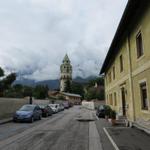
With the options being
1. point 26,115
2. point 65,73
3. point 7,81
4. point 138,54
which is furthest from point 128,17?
point 65,73

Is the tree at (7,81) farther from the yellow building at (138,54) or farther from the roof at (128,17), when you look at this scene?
the yellow building at (138,54)

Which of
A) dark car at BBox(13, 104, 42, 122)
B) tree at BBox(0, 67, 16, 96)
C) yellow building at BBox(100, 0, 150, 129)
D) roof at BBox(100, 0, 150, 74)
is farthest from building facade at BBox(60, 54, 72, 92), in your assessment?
yellow building at BBox(100, 0, 150, 129)

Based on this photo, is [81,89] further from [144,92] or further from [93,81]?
[144,92]

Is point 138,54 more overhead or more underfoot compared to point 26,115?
more overhead

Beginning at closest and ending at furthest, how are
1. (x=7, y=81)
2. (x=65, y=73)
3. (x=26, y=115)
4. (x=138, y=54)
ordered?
1. (x=138, y=54)
2. (x=26, y=115)
3. (x=7, y=81)
4. (x=65, y=73)

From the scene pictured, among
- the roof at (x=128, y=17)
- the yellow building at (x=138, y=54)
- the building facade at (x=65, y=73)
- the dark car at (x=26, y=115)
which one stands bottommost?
the dark car at (x=26, y=115)

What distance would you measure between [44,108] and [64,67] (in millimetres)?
115586

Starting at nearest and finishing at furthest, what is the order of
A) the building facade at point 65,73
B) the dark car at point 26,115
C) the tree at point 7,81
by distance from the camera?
the dark car at point 26,115
the tree at point 7,81
the building facade at point 65,73

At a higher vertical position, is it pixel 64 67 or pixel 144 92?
pixel 64 67

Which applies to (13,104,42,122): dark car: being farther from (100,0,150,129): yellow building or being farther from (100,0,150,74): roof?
(100,0,150,74): roof

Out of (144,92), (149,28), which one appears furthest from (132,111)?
(149,28)

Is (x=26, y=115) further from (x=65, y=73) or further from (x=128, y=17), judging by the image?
(x=65, y=73)

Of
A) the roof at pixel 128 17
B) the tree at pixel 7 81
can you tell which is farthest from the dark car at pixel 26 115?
the tree at pixel 7 81

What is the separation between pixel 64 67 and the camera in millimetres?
147125
